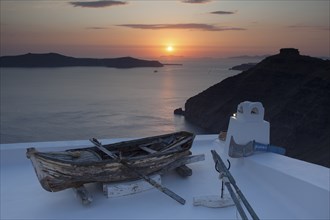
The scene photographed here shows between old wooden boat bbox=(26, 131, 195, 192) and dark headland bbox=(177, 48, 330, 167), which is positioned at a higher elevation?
old wooden boat bbox=(26, 131, 195, 192)

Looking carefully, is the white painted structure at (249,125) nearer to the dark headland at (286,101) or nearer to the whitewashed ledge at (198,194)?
the whitewashed ledge at (198,194)

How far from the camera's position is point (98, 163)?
3.28m

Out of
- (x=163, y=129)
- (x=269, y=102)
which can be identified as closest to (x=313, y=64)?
(x=269, y=102)

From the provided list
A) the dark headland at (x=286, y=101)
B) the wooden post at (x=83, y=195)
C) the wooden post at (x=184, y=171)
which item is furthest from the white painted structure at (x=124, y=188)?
the dark headland at (x=286, y=101)

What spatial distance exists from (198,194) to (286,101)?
45977 millimetres

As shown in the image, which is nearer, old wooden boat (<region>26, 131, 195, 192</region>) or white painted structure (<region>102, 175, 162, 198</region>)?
old wooden boat (<region>26, 131, 195, 192</region>)

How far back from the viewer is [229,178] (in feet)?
8.23

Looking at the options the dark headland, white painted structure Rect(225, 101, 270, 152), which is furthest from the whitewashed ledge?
the dark headland

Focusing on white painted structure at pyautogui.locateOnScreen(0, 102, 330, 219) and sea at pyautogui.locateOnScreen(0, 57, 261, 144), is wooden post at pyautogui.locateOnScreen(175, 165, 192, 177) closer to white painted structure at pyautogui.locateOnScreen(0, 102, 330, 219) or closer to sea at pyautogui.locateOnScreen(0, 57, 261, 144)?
white painted structure at pyautogui.locateOnScreen(0, 102, 330, 219)

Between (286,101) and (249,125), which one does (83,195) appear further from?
(286,101)

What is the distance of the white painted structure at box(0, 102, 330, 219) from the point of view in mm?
3139

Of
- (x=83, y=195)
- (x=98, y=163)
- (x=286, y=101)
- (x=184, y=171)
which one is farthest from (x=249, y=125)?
(x=286, y=101)

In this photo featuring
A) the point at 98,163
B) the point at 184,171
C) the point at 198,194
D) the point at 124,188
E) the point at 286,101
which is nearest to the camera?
the point at 98,163

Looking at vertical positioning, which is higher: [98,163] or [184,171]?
[98,163]
